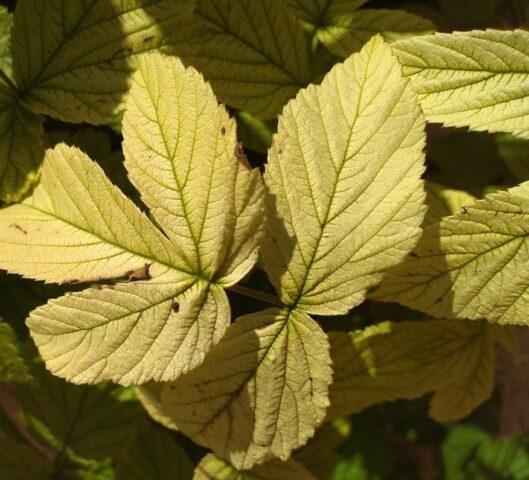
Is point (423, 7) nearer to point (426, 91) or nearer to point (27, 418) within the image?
point (426, 91)

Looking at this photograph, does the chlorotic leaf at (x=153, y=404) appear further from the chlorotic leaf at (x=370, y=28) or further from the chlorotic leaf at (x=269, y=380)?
the chlorotic leaf at (x=370, y=28)

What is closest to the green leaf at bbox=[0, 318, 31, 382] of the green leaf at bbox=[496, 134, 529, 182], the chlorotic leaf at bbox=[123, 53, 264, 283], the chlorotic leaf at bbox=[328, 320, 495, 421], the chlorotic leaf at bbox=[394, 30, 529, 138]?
the chlorotic leaf at bbox=[123, 53, 264, 283]

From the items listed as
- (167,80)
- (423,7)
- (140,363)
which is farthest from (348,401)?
(423,7)

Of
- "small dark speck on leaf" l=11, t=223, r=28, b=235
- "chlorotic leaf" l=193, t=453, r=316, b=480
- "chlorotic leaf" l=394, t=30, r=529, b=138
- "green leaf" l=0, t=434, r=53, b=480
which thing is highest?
"chlorotic leaf" l=394, t=30, r=529, b=138

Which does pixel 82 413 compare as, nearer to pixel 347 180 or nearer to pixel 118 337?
pixel 118 337

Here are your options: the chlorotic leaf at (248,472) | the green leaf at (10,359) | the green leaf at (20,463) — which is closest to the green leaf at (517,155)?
the chlorotic leaf at (248,472)

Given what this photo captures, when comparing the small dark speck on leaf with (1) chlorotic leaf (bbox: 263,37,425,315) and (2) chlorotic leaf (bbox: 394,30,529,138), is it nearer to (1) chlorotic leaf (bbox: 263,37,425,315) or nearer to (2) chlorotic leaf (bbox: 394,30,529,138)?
(1) chlorotic leaf (bbox: 263,37,425,315)

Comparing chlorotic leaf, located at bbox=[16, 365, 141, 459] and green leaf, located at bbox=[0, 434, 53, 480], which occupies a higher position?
chlorotic leaf, located at bbox=[16, 365, 141, 459]
